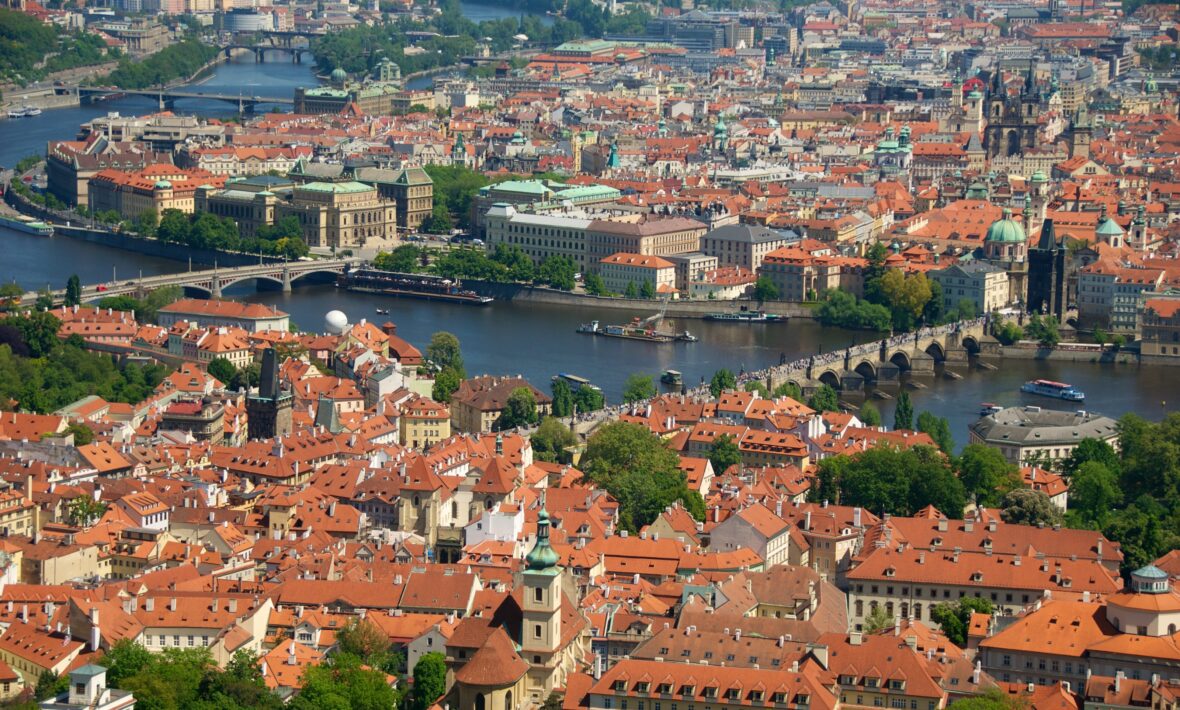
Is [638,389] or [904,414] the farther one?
[638,389]

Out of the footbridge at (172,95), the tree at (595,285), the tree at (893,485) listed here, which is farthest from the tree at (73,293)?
the footbridge at (172,95)

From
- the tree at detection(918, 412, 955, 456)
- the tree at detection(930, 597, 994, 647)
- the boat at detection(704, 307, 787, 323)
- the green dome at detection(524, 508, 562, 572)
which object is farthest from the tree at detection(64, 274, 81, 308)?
the green dome at detection(524, 508, 562, 572)

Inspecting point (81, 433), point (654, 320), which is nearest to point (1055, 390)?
point (654, 320)

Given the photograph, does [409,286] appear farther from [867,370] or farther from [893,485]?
[893,485]

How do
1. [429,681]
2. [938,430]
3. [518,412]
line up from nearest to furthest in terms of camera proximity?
[429,681] < [938,430] < [518,412]

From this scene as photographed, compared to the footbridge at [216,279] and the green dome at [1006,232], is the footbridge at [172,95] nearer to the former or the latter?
the footbridge at [216,279]

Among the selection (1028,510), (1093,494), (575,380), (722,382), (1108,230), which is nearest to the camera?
(1028,510)
